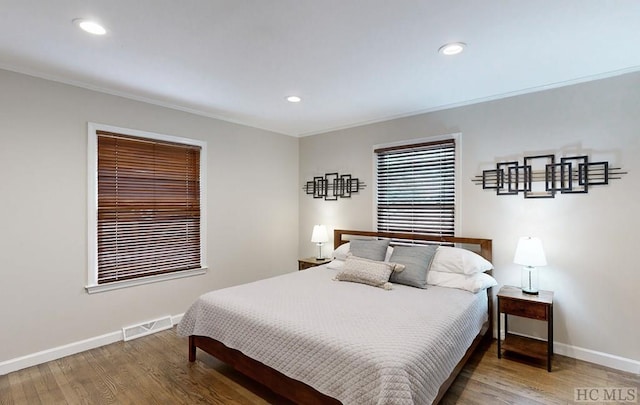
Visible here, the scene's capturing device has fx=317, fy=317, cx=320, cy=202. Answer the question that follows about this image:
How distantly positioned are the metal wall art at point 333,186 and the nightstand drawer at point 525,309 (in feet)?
7.17

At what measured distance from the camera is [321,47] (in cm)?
229

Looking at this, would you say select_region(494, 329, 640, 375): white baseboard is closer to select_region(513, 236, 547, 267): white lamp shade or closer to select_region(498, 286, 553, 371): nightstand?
select_region(498, 286, 553, 371): nightstand

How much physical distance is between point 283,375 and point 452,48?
2586mm

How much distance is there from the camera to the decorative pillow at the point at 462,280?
2.92 meters

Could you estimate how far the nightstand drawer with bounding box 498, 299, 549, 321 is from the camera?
2.68m

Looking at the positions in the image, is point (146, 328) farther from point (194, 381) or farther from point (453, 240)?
point (453, 240)

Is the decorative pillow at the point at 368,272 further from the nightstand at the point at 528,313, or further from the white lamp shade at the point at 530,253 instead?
the white lamp shade at the point at 530,253

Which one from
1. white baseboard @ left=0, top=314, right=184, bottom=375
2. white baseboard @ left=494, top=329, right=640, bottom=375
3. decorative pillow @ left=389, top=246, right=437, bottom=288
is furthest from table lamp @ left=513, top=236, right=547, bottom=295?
white baseboard @ left=0, top=314, right=184, bottom=375

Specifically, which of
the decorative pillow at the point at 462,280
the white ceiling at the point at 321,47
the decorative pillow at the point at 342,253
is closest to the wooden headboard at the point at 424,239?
the decorative pillow at the point at 462,280

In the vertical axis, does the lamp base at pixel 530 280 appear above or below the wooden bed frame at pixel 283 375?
above

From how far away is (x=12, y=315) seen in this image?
2.67m

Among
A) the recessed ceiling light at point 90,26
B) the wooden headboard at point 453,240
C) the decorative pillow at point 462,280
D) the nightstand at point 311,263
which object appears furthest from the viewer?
the nightstand at point 311,263

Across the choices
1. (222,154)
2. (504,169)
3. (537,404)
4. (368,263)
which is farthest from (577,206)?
(222,154)

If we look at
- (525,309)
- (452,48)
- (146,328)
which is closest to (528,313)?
(525,309)
